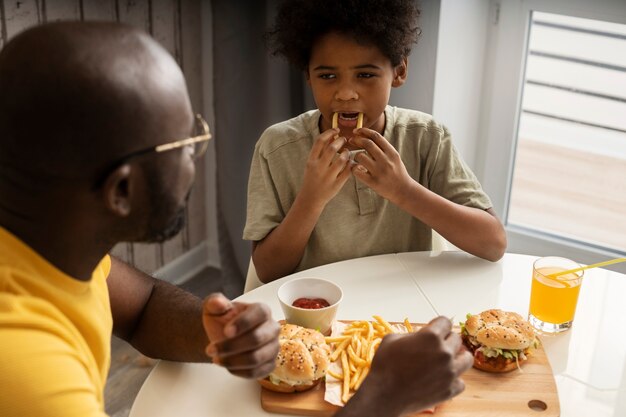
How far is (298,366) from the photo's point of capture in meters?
1.29

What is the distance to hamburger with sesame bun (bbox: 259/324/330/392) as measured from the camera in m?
1.29

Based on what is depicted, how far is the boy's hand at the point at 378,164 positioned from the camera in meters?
1.70

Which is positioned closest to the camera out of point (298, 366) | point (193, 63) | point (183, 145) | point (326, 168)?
point (183, 145)

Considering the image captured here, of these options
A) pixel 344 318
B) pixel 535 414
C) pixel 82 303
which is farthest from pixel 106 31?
pixel 535 414

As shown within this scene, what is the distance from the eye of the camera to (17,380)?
36.5 inches

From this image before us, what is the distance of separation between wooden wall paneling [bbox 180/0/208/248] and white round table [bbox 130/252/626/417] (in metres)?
1.56

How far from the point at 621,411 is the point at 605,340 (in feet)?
0.72

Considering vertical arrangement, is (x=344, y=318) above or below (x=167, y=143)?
below

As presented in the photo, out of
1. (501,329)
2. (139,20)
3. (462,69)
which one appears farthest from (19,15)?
(501,329)

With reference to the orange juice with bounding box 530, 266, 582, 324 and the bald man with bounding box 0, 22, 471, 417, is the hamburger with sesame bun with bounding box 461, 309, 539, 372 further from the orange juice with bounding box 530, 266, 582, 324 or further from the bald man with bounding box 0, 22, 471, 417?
the bald man with bounding box 0, 22, 471, 417

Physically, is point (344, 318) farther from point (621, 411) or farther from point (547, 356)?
point (621, 411)

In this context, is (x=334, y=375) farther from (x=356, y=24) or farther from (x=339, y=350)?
(x=356, y=24)

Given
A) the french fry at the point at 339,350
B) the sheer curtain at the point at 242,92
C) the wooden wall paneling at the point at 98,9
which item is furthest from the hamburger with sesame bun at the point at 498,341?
the wooden wall paneling at the point at 98,9

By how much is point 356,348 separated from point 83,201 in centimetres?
62
